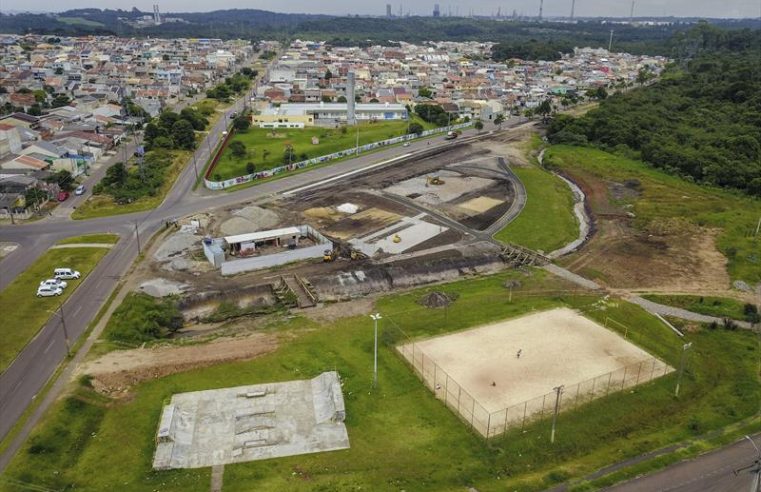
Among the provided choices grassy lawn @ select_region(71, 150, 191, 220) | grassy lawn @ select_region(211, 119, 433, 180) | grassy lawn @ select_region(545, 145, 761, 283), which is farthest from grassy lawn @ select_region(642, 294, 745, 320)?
grassy lawn @ select_region(211, 119, 433, 180)

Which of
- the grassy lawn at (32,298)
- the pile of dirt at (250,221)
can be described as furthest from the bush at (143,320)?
the pile of dirt at (250,221)

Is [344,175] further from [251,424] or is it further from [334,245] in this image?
[251,424]

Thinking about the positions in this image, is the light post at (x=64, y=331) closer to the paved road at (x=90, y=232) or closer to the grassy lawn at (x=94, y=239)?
the paved road at (x=90, y=232)

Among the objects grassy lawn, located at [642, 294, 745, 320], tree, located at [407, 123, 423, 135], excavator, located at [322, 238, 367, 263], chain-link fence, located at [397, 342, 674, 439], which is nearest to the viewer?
chain-link fence, located at [397, 342, 674, 439]

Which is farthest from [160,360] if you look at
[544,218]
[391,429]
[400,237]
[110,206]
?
[544,218]

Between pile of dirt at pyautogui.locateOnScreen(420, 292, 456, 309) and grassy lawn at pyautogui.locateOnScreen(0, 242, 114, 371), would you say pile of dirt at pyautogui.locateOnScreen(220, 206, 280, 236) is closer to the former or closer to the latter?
grassy lawn at pyautogui.locateOnScreen(0, 242, 114, 371)

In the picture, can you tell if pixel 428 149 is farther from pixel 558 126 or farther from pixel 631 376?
pixel 631 376
